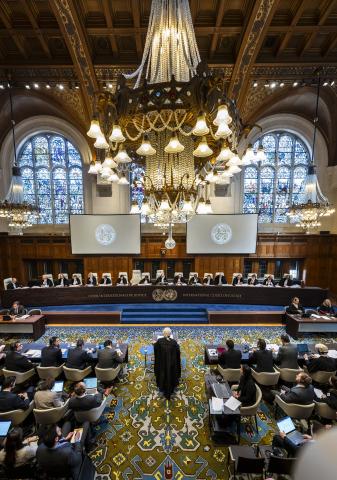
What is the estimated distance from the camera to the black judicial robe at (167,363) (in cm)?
456

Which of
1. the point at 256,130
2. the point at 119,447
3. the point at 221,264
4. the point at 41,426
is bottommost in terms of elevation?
the point at 119,447

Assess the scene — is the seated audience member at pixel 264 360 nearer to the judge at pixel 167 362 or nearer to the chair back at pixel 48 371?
the judge at pixel 167 362

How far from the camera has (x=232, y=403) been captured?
143 inches

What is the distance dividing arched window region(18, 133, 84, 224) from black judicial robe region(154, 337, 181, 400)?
9.51 metres

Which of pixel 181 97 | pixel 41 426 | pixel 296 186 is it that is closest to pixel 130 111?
pixel 181 97

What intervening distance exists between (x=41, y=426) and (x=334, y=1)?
10.6 m

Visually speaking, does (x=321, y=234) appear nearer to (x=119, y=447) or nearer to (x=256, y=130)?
(x=256, y=130)

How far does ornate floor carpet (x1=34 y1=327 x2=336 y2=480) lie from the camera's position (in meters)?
3.35

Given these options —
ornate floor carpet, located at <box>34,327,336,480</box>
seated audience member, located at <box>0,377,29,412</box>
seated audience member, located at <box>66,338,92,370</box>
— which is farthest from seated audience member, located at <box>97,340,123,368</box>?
seated audience member, located at <box>0,377,29,412</box>

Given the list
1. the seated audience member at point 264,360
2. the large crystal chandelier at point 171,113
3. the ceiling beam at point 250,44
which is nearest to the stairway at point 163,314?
the seated audience member at point 264,360

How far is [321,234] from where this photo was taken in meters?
11.4

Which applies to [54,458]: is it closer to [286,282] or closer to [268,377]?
[268,377]

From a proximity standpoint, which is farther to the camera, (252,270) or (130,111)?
(252,270)

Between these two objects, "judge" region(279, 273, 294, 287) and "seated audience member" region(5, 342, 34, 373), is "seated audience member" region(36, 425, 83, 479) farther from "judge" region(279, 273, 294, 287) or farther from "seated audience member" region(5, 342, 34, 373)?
"judge" region(279, 273, 294, 287)
